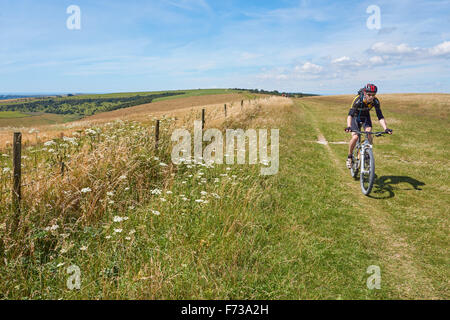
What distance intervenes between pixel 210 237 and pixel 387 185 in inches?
264

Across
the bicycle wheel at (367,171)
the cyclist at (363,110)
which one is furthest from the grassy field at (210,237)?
the cyclist at (363,110)

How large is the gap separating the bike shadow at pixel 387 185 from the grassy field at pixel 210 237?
0.06 m

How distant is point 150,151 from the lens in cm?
773

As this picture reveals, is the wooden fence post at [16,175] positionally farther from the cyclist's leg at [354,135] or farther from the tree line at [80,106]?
the tree line at [80,106]

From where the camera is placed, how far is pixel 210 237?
14.6ft

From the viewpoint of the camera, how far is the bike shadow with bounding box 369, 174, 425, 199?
24.9 feet

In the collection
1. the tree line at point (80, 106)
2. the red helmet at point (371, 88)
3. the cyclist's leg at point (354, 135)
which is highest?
the tree line at point (80, 106)

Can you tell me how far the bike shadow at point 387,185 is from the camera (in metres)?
7.58

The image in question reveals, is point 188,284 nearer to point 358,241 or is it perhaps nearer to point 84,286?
point 84,286

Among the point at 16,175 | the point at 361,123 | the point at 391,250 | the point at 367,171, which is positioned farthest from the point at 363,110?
the point at 16,175

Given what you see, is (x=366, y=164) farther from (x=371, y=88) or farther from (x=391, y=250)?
(x=391, y=250)

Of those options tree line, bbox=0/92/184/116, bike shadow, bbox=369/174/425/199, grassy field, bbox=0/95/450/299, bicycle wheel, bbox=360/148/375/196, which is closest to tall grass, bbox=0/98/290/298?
grassy field, bbox=0/95/450/299
